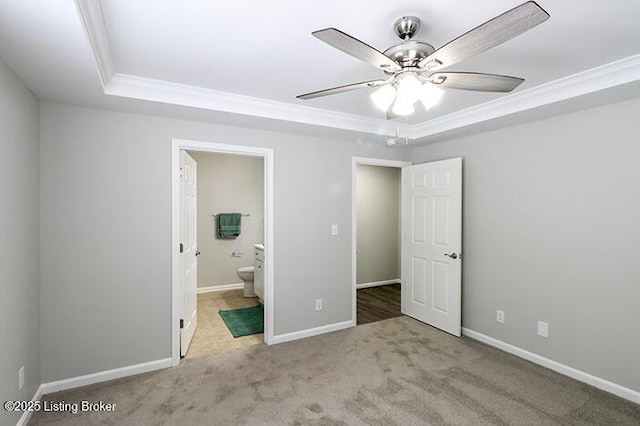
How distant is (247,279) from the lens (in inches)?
202

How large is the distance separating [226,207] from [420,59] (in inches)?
180

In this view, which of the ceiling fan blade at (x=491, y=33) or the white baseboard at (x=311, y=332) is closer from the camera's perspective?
the ceiling fan blade at (x=491, y=33)

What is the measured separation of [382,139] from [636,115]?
84.0 inches

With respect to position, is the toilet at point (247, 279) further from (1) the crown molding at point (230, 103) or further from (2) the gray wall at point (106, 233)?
(1) the crown molding at point (230, 103)

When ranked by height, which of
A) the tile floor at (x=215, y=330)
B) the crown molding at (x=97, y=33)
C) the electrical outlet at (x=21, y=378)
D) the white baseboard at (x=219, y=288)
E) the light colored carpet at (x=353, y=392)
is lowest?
the light colored carpet at (x=353, y=392)

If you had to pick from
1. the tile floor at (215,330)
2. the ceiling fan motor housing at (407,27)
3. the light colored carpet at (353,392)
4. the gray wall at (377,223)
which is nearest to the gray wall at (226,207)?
the tile floor at (215,330)

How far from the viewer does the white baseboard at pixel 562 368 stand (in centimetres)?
245

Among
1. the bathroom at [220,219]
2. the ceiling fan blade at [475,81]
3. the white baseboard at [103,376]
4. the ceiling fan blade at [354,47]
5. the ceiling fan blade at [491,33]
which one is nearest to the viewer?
the ceiling fan blade at [491,33]

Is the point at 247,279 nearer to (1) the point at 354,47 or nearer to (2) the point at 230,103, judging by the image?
(2) the point at 230,103

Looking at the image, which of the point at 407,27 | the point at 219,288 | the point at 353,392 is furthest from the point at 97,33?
the point at 219,288

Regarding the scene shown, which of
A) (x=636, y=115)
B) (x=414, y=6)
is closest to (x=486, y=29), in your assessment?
(x=414, y=6)

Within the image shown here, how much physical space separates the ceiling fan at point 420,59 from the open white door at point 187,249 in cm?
184

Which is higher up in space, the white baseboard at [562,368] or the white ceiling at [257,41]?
the white ceiling at [257,41]

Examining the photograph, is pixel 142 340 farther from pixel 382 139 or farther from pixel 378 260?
pixel 378 260
